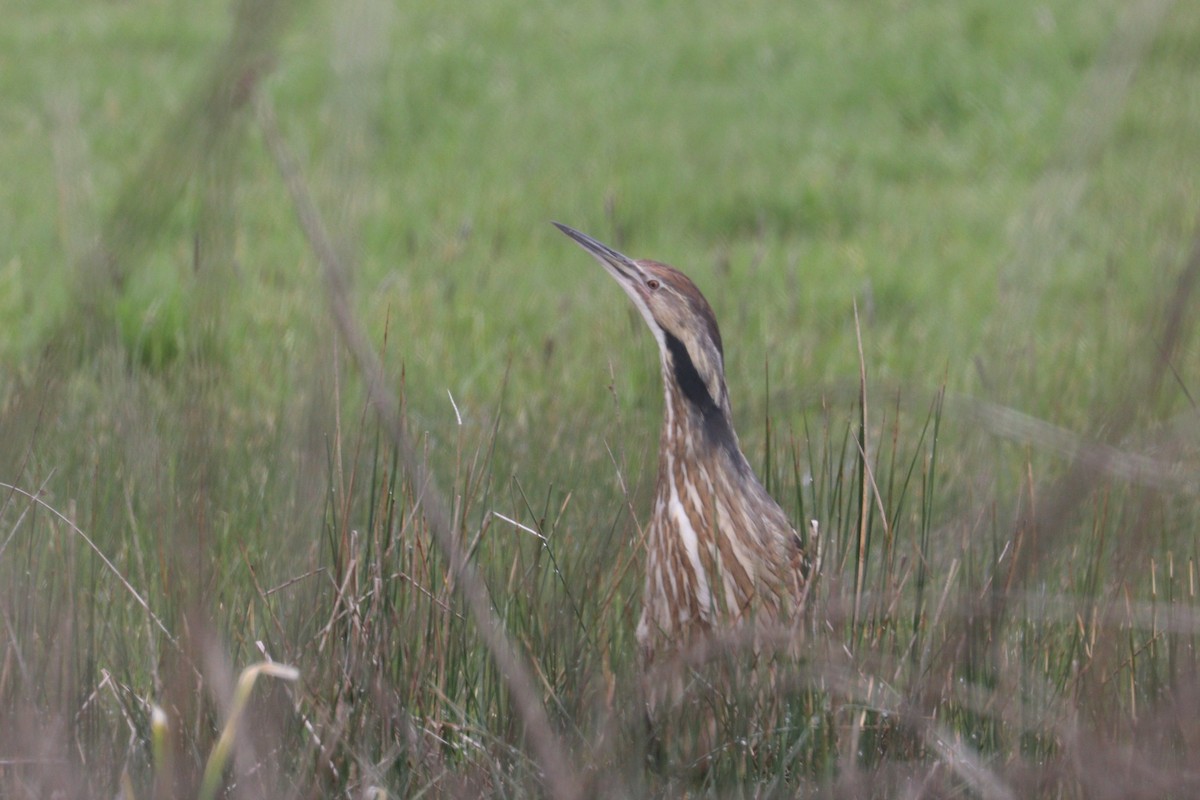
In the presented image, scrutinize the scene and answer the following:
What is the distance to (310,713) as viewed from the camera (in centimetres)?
226

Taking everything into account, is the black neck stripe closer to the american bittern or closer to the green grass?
the american bittern

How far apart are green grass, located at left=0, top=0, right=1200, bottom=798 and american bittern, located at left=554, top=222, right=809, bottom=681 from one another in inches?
3.4

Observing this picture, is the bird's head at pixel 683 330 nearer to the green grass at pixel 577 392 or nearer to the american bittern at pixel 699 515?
the american bittern at pixel 699 515

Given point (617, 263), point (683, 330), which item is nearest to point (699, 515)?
point (683, 330)

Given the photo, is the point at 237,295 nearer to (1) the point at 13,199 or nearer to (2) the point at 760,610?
(1) the point at 13,199

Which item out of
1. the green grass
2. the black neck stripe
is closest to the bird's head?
the black neck stripe

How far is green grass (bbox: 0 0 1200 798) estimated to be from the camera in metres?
1.44

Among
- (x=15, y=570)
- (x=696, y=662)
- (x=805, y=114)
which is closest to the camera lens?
(x=696, y=662)

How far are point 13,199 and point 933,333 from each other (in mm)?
4218

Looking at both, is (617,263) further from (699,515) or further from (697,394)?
(699,515)

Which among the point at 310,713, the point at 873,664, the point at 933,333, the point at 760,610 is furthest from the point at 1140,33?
the point at 933,333

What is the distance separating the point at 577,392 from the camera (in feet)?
15.6

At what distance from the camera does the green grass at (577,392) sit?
144 centimetres

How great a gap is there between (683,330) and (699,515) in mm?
364
